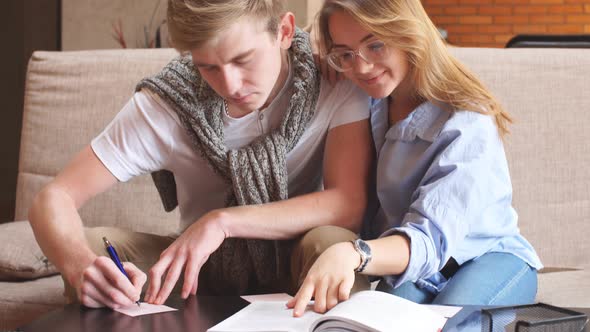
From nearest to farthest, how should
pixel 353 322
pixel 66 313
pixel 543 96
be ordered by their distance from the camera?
1. pixel 353 322
2. pixel 66 313
3. pixel 543 96

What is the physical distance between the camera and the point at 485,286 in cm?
150

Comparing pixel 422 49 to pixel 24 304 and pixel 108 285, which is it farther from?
pixel 24 304

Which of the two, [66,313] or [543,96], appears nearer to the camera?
[66,313]

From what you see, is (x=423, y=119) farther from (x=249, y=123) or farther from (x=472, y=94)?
(x=249, y=123)

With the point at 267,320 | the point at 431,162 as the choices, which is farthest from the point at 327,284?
the point at 431,162

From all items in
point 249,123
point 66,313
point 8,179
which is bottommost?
point 8,179

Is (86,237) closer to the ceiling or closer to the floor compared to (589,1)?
closer to the floor

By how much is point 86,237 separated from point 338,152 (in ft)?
1.67

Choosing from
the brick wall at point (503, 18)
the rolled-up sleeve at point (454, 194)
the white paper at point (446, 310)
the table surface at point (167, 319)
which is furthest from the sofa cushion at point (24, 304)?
the brick wall at point (503, 18)

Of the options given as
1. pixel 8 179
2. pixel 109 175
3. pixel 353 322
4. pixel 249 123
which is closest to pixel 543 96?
pixel 249 123

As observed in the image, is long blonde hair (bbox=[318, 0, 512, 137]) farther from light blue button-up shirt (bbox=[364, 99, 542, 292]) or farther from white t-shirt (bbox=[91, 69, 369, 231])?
white t-shirt (bbox=[91, 69, 369, 231])

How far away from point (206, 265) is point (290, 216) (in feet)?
0.88

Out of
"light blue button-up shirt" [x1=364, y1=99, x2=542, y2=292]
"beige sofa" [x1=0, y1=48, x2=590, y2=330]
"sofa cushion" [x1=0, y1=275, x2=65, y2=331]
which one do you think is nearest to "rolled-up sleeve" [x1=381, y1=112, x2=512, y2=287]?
"light blue button-up shirt" [x1=364, y1=99, x2=542, y2=292]

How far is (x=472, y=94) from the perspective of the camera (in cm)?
157
